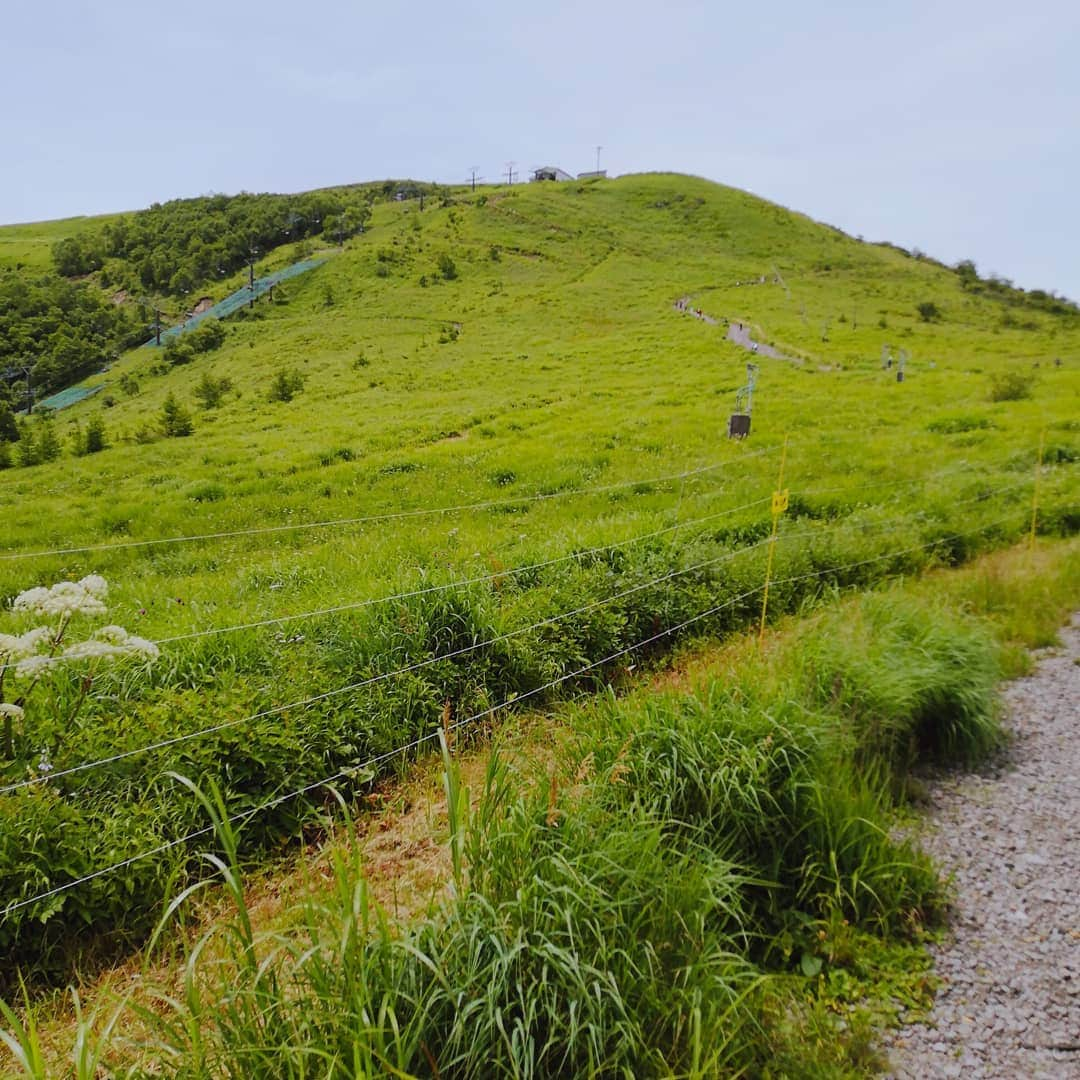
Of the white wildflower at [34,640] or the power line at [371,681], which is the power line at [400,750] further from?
the white wildflower at [34,640]

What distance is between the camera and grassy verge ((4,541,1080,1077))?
2.50m

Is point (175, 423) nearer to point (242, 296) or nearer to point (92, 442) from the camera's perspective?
point (92, 442)

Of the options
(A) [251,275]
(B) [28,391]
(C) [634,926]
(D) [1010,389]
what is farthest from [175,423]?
(A) [251,275]

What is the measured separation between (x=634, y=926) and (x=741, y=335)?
48.8 metres

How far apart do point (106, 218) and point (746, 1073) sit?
215 meters

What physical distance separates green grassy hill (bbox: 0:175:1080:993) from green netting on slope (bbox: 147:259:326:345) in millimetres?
41455

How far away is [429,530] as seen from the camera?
11344 mm

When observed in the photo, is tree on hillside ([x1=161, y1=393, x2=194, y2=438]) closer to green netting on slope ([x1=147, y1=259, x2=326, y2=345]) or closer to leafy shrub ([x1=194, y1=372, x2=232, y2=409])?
leafy shrub ([x1=194, y1=372, x2=232, y2=409])

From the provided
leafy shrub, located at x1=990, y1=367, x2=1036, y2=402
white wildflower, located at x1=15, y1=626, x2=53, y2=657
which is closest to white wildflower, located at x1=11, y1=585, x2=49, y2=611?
white wildflower, located at x1=15, y1=626, x2=53, y2=657

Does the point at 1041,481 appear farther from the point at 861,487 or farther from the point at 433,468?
the point at 433,468

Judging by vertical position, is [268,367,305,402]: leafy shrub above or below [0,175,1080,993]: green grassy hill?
above

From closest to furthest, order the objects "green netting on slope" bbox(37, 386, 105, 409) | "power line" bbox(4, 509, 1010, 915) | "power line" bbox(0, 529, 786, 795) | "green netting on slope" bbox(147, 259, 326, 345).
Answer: "power line" bbox(4, 509, 1010, 915)
"power line" bbox(0, 529, 786, 795)
"green netting on slope" bbox(37, 386, 105, 409)
"green netting on slope" bbox(147, 259, 326, 345)

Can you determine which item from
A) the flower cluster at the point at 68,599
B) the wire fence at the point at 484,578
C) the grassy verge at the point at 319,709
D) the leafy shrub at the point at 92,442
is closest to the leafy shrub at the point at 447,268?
the leafy shrub at the point at 92,442

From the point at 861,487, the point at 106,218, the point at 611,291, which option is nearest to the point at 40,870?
the point at 861,487
